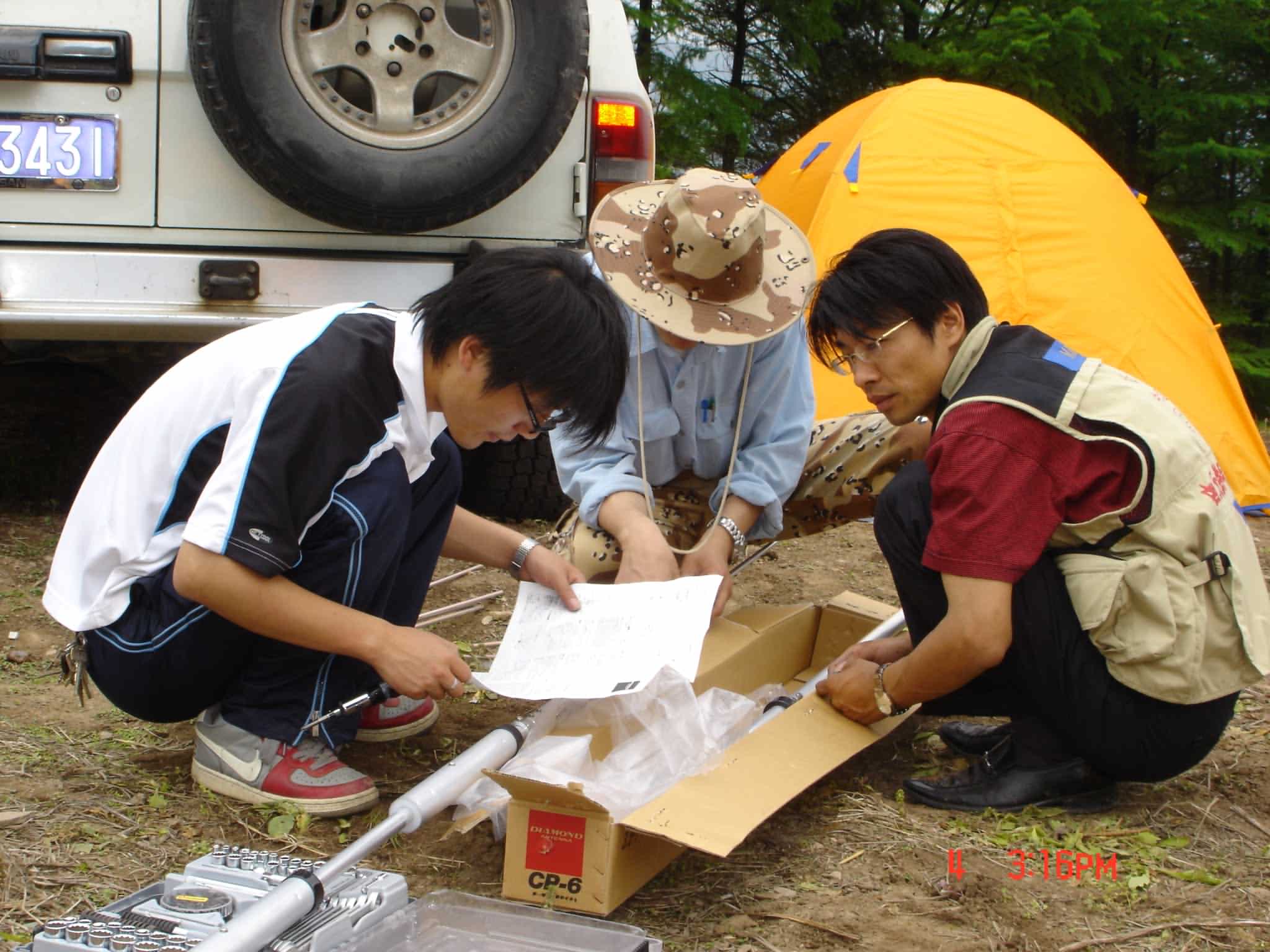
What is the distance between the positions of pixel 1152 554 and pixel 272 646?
4.21 ft

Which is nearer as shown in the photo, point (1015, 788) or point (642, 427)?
point (1015, 788)

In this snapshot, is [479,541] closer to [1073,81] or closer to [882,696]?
[882,696]

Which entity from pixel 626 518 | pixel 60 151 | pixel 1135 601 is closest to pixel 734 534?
pixel 626 518

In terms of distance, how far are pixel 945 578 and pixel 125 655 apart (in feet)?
3.85

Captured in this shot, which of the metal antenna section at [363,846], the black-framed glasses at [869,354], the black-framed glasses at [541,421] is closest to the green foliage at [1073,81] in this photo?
the black-framed glasses at [869,354]

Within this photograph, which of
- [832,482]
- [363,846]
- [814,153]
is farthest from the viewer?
[814,153]

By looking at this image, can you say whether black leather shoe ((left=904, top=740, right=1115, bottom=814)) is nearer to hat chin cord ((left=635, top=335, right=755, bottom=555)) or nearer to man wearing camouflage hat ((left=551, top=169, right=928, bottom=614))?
man wearing camouflage hat ((left=551, top=169, right=928, bottom=614))

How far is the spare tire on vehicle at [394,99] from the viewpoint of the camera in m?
2.61

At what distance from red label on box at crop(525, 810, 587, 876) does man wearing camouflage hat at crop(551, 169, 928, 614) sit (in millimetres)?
630

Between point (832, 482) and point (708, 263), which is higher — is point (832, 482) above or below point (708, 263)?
below

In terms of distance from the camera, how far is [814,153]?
4930mm

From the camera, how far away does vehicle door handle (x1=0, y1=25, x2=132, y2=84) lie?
264cm
